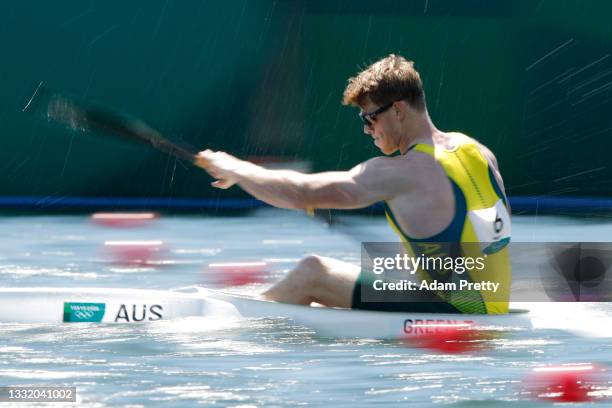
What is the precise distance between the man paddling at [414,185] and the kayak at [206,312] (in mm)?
133

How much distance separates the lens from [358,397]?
15.1ft

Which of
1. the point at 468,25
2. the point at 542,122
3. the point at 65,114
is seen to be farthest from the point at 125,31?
the point at 65,114

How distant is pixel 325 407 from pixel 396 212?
4.11ft

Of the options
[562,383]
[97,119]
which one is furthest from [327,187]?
[97,119]

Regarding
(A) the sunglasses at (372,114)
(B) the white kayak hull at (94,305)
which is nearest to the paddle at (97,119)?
(B) the white kayak hull at (94,305)

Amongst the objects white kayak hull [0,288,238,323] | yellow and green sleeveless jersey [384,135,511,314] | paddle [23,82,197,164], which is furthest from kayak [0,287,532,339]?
paddle [23,82,197,164]

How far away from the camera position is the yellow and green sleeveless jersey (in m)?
5.28

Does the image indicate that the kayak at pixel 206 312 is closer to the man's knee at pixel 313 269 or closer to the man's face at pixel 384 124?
the man's knee at pixel 313 269

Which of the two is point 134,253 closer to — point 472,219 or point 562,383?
point 472,219

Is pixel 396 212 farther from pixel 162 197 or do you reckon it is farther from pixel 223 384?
pixel 162 197

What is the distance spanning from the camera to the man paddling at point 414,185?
17.4ft

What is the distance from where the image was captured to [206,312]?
246 inches

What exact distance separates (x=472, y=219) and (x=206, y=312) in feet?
5.39

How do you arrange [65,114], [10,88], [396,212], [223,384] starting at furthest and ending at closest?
[10,88], [65,114], [396,212], [223,384]
